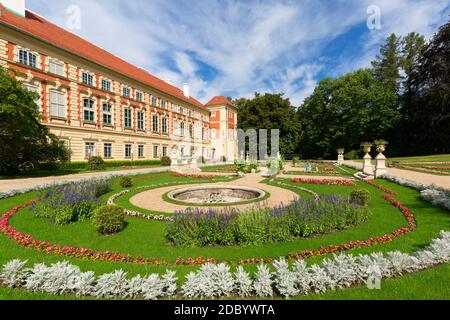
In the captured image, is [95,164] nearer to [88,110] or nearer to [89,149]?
[89,149]

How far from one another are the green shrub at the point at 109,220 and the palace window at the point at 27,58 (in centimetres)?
2240

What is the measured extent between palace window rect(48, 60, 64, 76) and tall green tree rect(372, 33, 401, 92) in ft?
189

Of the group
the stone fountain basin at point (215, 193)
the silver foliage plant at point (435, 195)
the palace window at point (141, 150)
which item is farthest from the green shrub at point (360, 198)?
the palace window at point (141, 150)

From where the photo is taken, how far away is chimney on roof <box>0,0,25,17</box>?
20.9 metres

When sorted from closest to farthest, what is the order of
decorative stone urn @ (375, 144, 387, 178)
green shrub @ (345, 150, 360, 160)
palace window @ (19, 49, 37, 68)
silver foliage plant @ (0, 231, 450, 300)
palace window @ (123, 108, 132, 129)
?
1. silver foliage plant @ (0, 231, 450, 300)
2. decorative stone urn @ (375, 144, 387, 178)
3. palace window @ (19, 49, 37, 68)
4. palace window @ (123, 108, 132, 129)
5. green shrub @ (345, 150, 360, 160)

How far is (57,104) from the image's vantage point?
2212cm

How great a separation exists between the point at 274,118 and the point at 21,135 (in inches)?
1701

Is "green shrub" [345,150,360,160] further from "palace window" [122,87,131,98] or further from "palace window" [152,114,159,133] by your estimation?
"palace window" [122,87,131,98]

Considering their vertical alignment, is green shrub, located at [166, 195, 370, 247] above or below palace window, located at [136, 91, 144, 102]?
below

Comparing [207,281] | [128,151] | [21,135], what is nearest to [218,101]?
[128,151]

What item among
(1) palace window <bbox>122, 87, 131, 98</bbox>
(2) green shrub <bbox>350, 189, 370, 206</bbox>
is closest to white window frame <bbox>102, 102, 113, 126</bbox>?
(1) palace window <bbox>122, 87, 131, 98</bbox>

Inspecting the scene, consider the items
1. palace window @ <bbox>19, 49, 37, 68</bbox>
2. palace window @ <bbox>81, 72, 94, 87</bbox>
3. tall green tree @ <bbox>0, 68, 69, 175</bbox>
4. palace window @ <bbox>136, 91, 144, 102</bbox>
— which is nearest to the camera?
tall green tree @ <bbox>0, 68, 69, 175</bbox>

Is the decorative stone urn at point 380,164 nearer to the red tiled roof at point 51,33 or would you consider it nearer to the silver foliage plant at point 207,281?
the silver foliage plant at point 207,281
